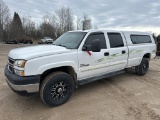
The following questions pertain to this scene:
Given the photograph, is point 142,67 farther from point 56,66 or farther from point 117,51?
point 56,66

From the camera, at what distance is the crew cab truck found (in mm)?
3207

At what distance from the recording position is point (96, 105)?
3.73 m

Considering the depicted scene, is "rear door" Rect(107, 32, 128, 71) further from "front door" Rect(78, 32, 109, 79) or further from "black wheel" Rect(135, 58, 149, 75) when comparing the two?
"black wheel" Rect(135, 58, 149, 75)

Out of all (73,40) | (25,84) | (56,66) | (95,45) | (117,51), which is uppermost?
(73,40)

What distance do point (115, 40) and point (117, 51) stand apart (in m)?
0.38

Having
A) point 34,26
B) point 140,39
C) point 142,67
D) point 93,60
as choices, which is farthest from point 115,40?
point 34,26

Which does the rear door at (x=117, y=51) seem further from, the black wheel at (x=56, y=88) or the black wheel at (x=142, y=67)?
the black wheel at (x=56, y=88)

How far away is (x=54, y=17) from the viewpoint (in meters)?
59.9

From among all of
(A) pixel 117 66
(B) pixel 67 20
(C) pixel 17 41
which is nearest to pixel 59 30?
(B) pixel 67 20

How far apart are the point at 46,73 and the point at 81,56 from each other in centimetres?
98

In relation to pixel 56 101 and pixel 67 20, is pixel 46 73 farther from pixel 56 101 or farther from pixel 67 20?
pixel 67 20

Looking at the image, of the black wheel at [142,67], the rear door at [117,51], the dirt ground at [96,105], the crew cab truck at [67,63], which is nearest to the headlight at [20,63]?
the crew cab truck at [67,63]

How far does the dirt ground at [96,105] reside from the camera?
3265mm

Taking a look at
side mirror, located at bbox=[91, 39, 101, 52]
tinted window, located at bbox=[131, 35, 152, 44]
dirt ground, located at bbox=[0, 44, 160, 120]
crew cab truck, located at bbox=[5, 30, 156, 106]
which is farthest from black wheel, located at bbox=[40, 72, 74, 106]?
tinted window, located at bbox=[131, 35, 152, 44]
